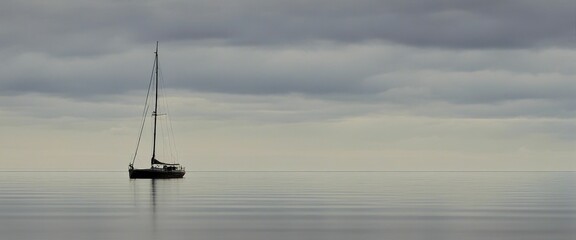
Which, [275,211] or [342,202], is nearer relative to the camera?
[275,211]

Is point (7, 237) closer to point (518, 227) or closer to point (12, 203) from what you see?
point (518, 227)

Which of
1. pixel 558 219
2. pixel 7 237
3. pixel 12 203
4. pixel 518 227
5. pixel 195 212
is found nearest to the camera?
pixel 7 237

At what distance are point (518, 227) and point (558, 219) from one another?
1078 cm

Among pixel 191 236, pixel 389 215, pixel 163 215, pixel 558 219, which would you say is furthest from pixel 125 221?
pixel 558 219

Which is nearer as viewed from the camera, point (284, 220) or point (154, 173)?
point (284, 220)

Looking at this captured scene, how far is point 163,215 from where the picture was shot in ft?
277

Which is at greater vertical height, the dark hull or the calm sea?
the dark hull

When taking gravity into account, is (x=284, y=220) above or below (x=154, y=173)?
below

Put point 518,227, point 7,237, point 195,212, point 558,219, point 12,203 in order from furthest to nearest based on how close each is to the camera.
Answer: point 12,203 < point 195,212 < point 558,219 < point 518,227 < point 7,237

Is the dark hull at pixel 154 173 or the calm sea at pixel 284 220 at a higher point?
the dark hull at pixel 154 173

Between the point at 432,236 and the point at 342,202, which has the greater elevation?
the point at 342,202

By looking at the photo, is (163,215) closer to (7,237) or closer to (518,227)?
(7,237)

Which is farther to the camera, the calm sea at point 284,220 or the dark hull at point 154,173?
the dark hull at point 154,173

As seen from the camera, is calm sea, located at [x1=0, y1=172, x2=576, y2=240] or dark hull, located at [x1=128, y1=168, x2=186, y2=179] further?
dark hull, located at [x1=128, y1=168, x2=186, y2=179]
